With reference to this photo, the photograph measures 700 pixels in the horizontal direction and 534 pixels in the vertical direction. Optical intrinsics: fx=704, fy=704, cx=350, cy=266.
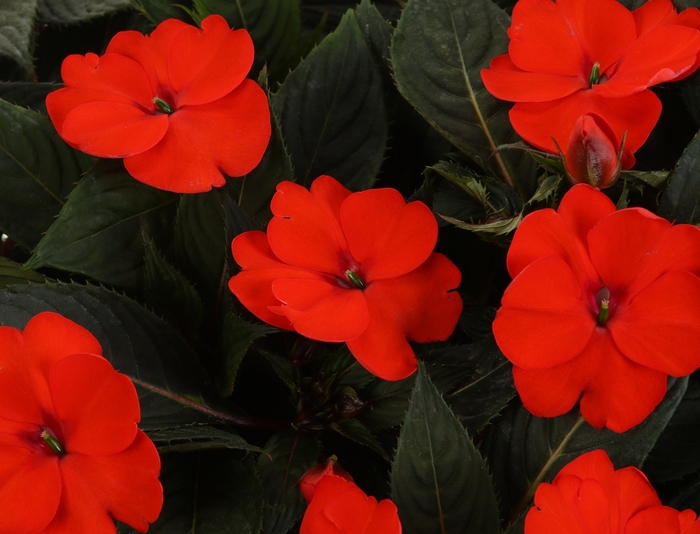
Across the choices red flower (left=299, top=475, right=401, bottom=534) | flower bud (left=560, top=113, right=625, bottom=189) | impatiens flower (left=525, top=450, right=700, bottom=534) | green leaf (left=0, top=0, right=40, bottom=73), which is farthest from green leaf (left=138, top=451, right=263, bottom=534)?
green leaf (left=0, top=0, right=40, bottom=73)

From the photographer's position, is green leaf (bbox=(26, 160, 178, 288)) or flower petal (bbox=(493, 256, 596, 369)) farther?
green leaf (bbox=(26, 160, 178, 288))

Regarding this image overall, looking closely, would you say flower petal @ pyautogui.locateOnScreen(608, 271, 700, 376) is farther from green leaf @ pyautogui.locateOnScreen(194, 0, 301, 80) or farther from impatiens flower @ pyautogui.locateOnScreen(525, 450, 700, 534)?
green leaf @ pyautogui.locateOnScreen(194, 0, 301, 80)

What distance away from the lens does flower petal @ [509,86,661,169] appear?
0.52 meters

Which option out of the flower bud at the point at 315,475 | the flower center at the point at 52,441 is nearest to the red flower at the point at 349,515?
the flower bud at the point at 315,475

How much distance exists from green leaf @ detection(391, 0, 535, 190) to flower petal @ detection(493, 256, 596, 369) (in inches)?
8.5

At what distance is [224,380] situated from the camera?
58cm

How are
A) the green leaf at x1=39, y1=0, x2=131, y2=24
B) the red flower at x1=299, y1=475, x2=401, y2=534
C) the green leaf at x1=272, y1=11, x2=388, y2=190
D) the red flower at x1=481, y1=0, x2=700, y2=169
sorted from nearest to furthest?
the red flower at x1=299, y1=475, x2=401, y2=534, the red flower at x1=481, y1=0, x2=700, y2=169, the green leaf at x1=272, y1=11, x2=388, y2=190, the green leaf at x1=39, y1=0, x2=131, y2=24

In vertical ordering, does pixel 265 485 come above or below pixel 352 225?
below

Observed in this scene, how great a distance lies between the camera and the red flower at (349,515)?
408 millimetres

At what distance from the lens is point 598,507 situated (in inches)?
16.8

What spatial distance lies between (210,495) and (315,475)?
108 mm

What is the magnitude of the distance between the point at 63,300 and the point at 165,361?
9cm

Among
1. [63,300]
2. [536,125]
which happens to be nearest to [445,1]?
[536,125]

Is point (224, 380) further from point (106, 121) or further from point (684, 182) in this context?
point (684, 182)
